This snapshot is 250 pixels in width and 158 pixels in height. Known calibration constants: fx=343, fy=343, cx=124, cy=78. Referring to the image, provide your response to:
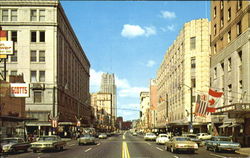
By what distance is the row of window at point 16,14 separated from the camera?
6975 centimetres

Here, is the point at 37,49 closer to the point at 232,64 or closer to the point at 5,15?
the point at 5,15

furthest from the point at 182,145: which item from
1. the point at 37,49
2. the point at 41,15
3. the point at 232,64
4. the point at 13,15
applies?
the point at 13,15

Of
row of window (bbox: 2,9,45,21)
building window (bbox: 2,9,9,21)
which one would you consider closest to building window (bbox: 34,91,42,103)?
row of window (bbox: 2,9,45,21)

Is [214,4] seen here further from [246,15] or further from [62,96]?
[62,96]

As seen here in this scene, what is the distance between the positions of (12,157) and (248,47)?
94.4 ft

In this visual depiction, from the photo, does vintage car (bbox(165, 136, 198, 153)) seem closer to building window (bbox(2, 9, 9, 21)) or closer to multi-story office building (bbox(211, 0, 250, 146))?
multi-story office building (bbox(211, 0, 250, 146))

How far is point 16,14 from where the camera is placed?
2756 inches

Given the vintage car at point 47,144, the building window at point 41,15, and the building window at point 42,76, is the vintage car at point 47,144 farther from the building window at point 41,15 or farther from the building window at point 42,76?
the building window at point 41,15

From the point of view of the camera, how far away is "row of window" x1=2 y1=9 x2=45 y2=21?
229 feet

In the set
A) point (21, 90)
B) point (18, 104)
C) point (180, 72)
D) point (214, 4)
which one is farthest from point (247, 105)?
point (180, 72)

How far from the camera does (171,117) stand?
9350 centimetres

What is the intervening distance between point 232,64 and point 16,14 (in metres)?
45.1

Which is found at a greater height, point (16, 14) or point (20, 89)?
point (16, 14)

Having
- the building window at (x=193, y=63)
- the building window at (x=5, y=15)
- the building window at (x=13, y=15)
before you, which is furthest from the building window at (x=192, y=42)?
the building window at (x=5, y=15)
